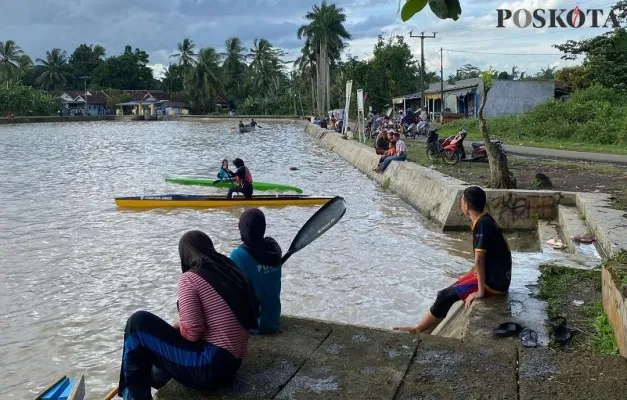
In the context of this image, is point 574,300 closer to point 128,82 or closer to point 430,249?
Result: point 430,249

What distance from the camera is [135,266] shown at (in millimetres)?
10281

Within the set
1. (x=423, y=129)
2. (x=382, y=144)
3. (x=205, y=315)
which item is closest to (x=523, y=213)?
(x=205, y=315)

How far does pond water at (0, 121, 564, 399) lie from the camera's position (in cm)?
705

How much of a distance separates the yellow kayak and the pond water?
0.81 ft

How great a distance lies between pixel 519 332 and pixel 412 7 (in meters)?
3.47

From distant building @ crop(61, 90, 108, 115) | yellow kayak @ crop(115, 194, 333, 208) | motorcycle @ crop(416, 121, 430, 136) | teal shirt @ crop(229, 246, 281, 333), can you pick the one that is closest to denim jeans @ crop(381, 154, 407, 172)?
yellow kayak @ crop(115, 194, 333, 208)

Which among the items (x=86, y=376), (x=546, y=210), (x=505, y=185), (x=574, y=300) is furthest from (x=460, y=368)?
(x=505, y=185)

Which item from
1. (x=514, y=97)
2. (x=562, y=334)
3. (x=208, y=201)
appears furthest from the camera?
(x=514, y=97)

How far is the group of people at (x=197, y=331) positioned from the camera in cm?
387

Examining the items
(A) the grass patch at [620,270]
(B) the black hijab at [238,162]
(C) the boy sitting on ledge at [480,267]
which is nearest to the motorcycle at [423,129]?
(B) the black hijab at [238,162]

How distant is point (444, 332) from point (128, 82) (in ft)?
366

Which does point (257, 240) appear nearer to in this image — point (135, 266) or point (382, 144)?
point (135, 266)

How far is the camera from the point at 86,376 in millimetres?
6113

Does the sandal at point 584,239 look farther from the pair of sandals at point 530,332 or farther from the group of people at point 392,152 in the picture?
the group of people at point 392,152
